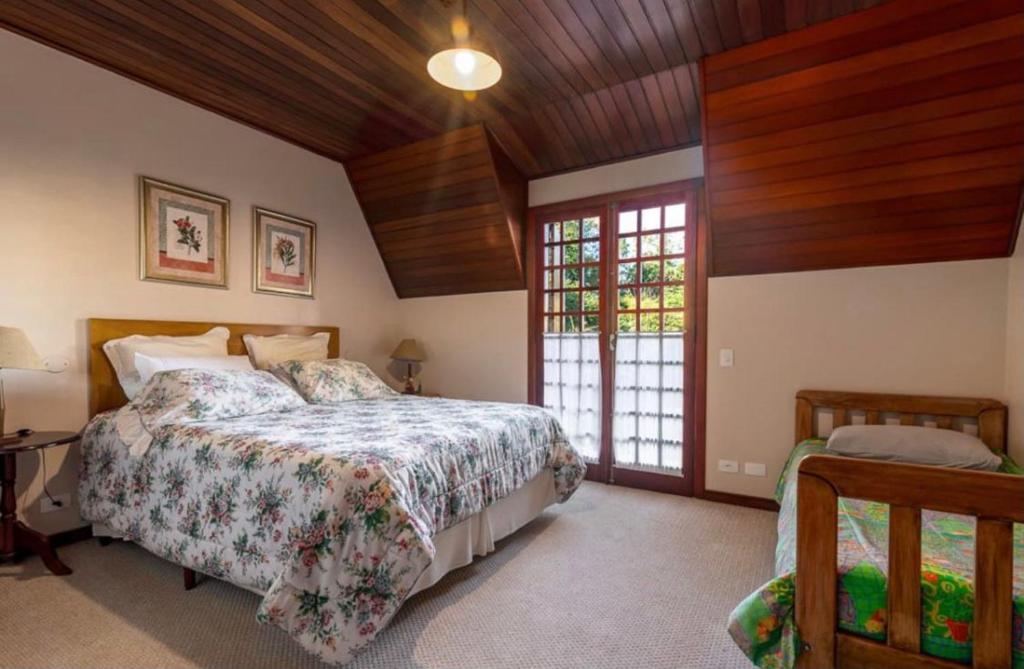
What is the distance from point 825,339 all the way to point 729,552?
1.47m

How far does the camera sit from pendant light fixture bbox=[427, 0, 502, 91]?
1939 mm

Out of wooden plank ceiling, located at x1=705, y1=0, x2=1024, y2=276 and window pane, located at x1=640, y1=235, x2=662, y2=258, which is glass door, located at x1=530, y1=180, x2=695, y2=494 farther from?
wooden plank ceiling, located at x1=705, y1=0, x2=1024, y2=276

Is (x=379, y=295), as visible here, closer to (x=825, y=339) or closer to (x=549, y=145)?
(x=549, y=145)

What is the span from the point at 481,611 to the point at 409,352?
2.77m

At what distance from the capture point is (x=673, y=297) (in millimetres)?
3439

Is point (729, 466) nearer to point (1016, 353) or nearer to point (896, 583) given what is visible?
point (1016, 353)

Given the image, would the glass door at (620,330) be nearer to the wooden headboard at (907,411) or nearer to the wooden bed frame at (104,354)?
the wooden headboard at (907,411)

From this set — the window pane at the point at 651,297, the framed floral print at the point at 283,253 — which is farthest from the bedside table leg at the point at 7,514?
the window pane at the point at 651,297

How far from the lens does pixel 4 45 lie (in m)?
2.37

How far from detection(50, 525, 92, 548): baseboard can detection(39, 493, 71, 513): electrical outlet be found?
133 millimetres

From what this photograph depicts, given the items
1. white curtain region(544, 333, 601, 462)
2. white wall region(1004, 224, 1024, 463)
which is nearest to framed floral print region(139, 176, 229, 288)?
white curtain region(544, 333, 601, 462)

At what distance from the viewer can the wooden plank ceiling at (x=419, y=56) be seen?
7.41 feet

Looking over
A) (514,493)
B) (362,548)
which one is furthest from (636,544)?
(362,548)

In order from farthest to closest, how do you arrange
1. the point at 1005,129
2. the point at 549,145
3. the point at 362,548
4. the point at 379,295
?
the point at 379,295
the point at 549,145
the point at 1005,129
the point at 362,548
